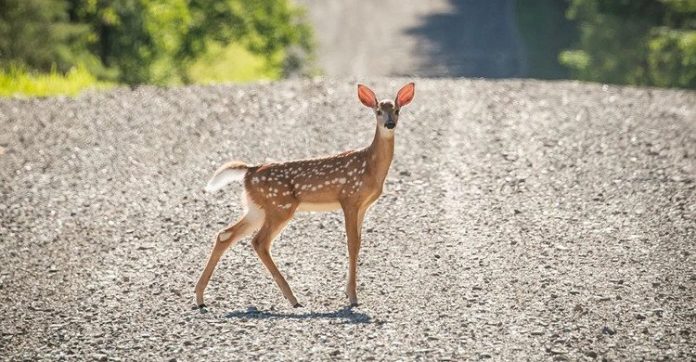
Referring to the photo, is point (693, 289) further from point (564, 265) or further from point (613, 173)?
point (613, 173)

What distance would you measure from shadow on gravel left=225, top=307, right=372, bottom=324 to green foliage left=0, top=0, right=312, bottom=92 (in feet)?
50.8

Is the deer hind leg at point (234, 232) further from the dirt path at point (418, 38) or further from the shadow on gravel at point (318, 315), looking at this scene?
the dirt path at point (418, 38)

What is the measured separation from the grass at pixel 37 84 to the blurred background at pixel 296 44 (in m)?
0.03

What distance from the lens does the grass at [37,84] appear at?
21.8m

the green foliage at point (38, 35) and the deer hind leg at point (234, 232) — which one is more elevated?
the green foliage at point (38, 35)

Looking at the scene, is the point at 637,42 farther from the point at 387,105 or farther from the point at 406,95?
the point at 387,105

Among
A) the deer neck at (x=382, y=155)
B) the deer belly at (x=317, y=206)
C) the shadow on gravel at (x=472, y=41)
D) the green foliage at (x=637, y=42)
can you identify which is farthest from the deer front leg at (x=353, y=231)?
the shadow on gravel at (x=472, y=41)

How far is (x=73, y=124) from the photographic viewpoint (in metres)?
18.9

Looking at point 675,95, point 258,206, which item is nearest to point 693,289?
point 258,206

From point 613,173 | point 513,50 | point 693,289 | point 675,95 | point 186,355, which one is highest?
point 513,50

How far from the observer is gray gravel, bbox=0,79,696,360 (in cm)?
1048

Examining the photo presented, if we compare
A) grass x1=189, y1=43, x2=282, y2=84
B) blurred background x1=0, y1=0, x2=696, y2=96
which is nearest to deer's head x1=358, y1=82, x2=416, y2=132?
blurred background x1=0, y1=0, x2=696, y2=96

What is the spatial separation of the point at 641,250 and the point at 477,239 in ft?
5.48

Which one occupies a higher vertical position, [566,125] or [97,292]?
[566,125]
